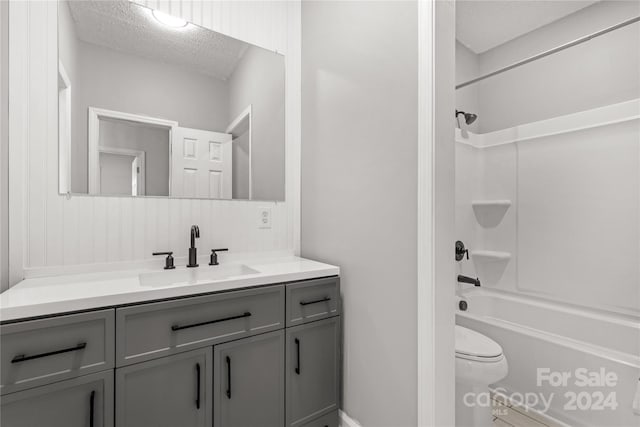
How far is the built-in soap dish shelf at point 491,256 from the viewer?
2.44 m

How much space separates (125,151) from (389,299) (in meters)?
1.41

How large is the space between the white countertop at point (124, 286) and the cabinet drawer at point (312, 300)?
4 centimetres

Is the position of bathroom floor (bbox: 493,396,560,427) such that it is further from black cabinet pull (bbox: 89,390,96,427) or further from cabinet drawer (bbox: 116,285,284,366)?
black cabinet pull (bbox: 89,390,96,427)

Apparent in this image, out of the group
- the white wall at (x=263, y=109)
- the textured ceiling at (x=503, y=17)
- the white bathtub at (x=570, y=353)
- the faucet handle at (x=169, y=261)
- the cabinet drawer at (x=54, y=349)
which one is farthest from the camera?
the textured ceiling at (x=503, y=17)

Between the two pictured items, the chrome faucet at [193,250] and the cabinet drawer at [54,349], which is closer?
the cabinet drawer at [54,349]

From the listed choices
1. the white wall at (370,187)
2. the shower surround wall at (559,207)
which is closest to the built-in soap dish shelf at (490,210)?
the shower surround wall at (559,207)

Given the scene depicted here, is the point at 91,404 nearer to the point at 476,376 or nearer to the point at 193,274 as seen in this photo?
the point at 193,274

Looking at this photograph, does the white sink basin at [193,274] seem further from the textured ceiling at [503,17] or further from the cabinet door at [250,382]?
the textured ceiling at [503,17]

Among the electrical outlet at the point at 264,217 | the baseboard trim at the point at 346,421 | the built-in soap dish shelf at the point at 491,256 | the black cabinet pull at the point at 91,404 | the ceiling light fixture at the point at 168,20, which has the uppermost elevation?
the ceiling light fixture at the point at 168,20

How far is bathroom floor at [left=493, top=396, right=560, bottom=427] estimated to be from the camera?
1695 millimetres

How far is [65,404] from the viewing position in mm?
901

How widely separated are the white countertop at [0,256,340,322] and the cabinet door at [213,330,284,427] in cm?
25

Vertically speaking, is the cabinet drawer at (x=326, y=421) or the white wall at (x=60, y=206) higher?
the white wall at (x=60, y=206)

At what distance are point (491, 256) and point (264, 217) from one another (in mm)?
1906
